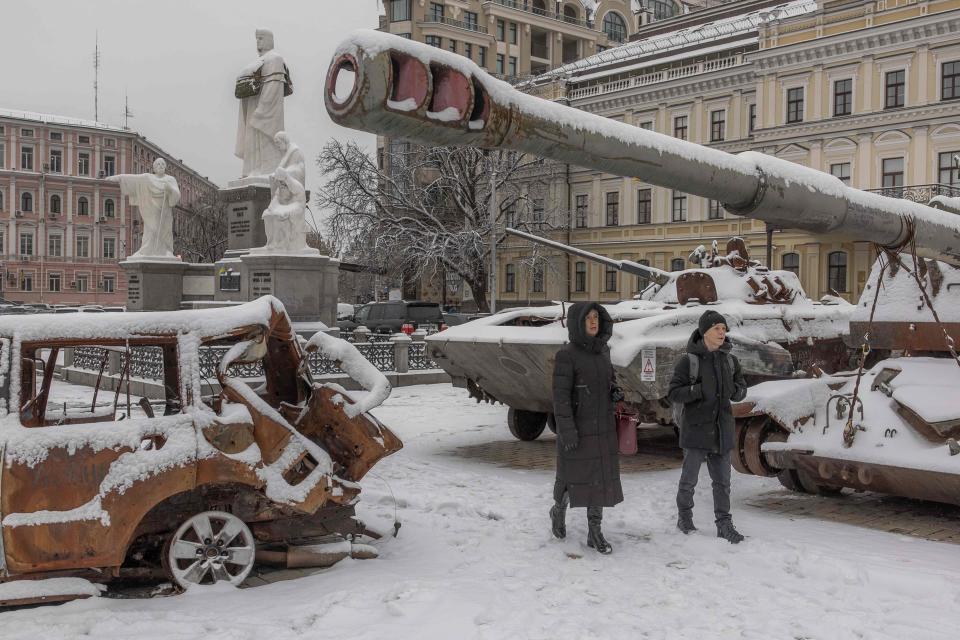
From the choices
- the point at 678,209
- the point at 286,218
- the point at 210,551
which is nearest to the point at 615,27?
the point at 678,209

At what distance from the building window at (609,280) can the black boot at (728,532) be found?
126 feet

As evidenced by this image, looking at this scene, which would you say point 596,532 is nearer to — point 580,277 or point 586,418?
point 586,418

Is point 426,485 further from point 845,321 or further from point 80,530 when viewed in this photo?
point 845,321

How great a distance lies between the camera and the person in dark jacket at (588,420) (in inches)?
229

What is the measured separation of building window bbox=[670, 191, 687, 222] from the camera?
41875mm

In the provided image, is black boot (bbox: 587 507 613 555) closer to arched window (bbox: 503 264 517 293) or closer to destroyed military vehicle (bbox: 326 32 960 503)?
destroyed military vehicle (bbox: 326 32 960 503)

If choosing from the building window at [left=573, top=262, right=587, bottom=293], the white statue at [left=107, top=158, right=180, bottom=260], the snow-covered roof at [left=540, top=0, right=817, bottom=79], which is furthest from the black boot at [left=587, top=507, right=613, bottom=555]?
the building window at [left=573, top=262, right=587, bottom=293]

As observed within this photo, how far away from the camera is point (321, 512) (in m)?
5.61

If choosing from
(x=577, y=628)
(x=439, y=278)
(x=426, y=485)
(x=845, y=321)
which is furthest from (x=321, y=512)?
(x=439, y=278)

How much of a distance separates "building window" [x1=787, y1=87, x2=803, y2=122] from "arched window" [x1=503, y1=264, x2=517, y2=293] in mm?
17163

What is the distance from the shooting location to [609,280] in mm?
44625

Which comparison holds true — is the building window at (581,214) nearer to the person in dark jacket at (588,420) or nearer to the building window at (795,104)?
the building window at (795,104)

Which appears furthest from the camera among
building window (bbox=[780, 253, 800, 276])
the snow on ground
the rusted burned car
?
building window (bbox=[780, 253, 800, 276])

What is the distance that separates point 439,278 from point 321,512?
44982mm
